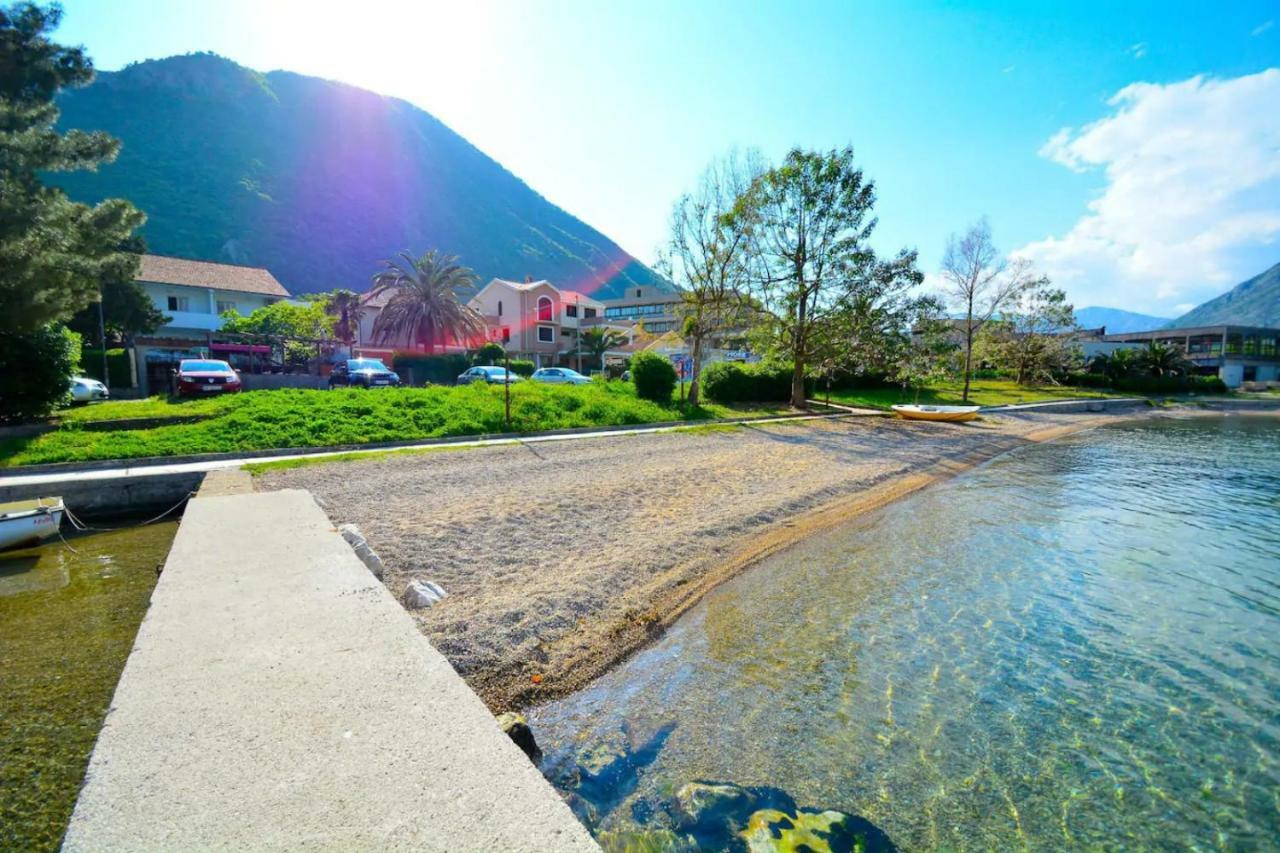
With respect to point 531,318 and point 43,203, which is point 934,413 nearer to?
point 43,203

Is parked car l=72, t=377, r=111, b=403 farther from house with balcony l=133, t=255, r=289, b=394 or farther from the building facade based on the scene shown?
the building facade

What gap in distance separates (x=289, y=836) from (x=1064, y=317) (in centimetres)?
5328

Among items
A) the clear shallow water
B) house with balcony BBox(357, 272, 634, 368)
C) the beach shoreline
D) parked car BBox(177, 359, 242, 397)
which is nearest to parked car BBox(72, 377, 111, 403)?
parked car BBox(177, 359, 242, 397)

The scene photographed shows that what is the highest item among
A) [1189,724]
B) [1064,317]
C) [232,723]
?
[1064,317]

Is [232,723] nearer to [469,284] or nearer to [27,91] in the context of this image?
[27,91]

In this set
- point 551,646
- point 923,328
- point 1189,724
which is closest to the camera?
point 1189,724

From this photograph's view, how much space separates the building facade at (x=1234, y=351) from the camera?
67562 mm

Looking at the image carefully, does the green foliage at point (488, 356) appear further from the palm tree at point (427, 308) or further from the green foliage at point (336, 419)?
the green foliage at point (336, 419)

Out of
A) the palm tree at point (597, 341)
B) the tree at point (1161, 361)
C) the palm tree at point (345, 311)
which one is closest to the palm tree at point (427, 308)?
the palm tree at point (345, 311)

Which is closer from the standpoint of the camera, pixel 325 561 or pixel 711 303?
pixel 325 561

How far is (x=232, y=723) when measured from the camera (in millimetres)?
2914

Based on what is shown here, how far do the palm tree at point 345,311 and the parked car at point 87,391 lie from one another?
2823 cm

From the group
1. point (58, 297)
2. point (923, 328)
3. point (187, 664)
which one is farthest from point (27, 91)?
point (923, 328)

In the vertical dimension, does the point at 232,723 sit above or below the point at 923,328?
below
